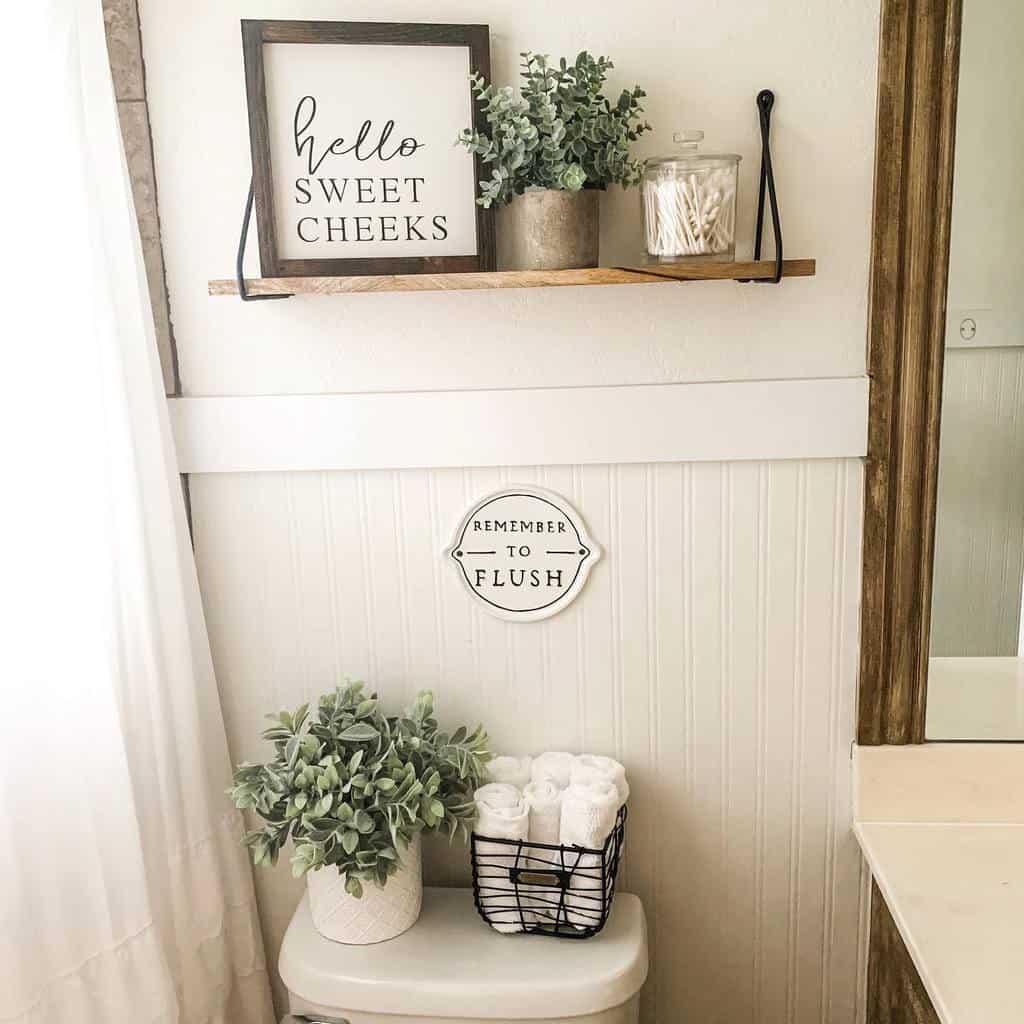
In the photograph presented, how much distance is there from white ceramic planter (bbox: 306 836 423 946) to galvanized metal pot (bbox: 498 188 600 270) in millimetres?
759

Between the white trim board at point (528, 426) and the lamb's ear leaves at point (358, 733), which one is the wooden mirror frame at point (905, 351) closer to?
the white trim board at point (528, 426)

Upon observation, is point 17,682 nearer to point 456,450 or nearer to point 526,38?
point 456,450

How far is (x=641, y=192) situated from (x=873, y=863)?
0.90m

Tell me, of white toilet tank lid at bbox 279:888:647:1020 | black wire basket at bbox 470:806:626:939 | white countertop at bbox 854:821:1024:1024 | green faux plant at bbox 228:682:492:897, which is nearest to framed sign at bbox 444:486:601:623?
green faux plant at bbox 228:682:492:897

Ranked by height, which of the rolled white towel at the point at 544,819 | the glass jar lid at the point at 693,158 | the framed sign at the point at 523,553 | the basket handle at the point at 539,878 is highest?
the glass jar lid at the point at 693,158

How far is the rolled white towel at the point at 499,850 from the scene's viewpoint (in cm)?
128

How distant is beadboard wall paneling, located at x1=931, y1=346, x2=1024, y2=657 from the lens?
1286mm

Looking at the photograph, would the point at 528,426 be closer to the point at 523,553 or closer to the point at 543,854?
the point at 523,553

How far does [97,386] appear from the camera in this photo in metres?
1.15

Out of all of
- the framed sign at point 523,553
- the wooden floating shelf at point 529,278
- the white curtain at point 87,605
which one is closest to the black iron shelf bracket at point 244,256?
the wooden floating shelf at point 529,278

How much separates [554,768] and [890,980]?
0.52 m

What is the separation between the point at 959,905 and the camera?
1202 mm

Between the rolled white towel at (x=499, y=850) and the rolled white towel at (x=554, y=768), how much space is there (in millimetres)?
48

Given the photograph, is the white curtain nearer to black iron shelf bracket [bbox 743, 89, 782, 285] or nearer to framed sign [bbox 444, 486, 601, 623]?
framed sign [bbox 444, 486, 601, 623]
